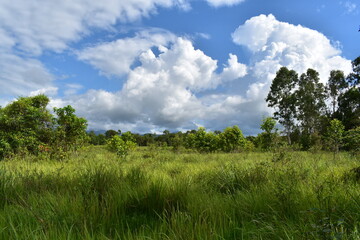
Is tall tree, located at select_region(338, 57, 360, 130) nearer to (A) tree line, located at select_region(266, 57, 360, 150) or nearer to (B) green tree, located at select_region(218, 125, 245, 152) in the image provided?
(A) tree line, located at select_region(266, 57, 360, 150)

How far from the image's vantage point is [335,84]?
32812 millimetres

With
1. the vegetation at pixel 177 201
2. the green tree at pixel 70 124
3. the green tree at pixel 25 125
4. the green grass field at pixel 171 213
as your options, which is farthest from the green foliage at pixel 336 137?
the green tree at pixel 25 125

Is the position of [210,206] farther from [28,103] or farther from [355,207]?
[28,103]

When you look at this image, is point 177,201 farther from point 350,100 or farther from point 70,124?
point 350,100

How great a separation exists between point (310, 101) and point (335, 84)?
6283 mm

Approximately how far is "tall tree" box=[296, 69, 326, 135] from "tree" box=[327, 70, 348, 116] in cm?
129

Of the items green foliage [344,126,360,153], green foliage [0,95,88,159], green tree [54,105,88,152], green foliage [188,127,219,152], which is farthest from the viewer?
green foliage [188,127,219,152]

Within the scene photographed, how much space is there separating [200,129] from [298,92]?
18030 mm

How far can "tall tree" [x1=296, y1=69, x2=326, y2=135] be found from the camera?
30.6m

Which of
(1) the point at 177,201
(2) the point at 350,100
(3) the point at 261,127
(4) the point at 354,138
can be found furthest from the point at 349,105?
(1) the point at 177,201

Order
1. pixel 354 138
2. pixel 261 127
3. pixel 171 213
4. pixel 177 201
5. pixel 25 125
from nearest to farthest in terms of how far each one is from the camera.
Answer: pixel 171 213 → pixel 177 201 → pixel 354 138 → pixel 25 125 → pixel 261 127

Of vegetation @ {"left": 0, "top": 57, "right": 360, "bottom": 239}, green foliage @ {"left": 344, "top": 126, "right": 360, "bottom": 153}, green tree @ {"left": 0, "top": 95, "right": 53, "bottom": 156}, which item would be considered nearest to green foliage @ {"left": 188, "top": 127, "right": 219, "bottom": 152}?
green tree @ {"left": 0, "top": 95, "right": 53, "bottom": 156}

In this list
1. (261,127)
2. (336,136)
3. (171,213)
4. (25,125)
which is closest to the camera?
(171,213)

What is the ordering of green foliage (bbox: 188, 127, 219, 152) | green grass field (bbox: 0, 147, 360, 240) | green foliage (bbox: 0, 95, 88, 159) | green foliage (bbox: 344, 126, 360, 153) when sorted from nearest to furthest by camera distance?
green grass field (bbox: 0, 147, 360, 240)
green foliage (bbox: 344, 126, 360, 153)
green foliage (bbox: 0, 95, 88, 159)
green foliage (bbox: 188, 127, 219, 152)
